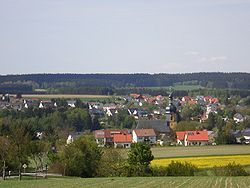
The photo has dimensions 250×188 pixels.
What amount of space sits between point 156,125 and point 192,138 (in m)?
22.9

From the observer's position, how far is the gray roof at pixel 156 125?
403 ft

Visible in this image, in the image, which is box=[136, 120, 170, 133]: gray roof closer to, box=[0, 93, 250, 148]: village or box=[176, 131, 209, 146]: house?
box=[0, 93, 250, 148]: village

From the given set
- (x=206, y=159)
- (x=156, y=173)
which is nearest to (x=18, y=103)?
(x=206, y=159)

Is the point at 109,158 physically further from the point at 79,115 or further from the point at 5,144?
the point at 79,115

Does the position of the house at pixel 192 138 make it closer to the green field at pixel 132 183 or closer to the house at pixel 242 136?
the house at pixel 242 136

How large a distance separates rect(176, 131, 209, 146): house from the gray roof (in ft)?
52.6

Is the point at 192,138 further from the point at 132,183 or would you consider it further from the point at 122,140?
the point at 132,183

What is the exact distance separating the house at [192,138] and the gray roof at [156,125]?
16020mm

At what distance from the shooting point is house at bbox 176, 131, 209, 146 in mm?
101281

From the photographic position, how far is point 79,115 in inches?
5030

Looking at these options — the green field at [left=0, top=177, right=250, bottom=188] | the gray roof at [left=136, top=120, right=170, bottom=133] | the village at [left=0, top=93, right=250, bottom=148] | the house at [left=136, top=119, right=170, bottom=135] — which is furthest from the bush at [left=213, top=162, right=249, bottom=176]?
the gray roof at [left=136, top=120, right=170, bottom=133]

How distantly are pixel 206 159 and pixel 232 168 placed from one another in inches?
604

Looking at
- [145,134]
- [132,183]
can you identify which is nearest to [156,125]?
[145,134]

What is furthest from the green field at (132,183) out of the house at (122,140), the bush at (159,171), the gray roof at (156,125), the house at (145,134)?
the gray roof at (156,125)
